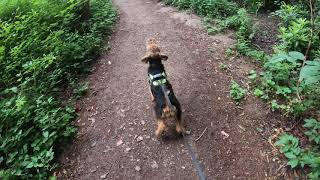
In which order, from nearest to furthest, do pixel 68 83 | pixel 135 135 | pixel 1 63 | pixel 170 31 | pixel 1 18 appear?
pixel 135 135 → pixel 1 63 → pixel 68 83 → pixel 1 18 → pixel 170 31

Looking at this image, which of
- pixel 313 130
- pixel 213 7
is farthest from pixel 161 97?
pixel 213 7

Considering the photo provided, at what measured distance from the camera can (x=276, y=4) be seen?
995cm

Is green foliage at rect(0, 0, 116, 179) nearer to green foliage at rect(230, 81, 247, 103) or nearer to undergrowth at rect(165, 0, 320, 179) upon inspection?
green foliage at rect(230, 81, 247, 103)

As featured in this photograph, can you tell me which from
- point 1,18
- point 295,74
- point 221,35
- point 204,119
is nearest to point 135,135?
point 204,119

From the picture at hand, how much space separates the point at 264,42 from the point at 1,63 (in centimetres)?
678

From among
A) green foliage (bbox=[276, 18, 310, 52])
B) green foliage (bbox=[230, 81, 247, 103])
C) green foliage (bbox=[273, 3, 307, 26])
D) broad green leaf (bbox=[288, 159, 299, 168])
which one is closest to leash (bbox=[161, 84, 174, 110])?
green foliage (bbox=[230, 81, 247, 103])

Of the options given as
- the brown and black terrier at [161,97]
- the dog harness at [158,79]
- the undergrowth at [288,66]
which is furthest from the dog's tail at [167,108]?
the undergrowth at [288,66]

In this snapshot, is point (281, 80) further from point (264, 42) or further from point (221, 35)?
point (221, 35)

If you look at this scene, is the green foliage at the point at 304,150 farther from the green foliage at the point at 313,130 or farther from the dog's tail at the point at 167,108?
the dog's tail at the point at 167,108

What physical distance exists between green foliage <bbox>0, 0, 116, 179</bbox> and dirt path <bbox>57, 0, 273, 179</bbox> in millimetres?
408

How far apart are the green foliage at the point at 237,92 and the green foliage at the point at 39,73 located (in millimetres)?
3348

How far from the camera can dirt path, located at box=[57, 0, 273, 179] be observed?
455cm

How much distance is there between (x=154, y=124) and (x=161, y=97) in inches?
40.2

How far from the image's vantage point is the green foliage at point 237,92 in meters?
5.70
